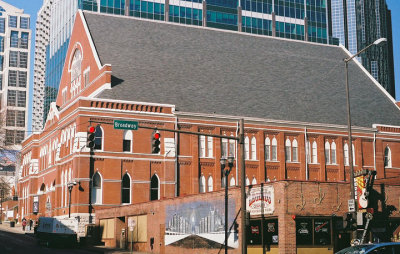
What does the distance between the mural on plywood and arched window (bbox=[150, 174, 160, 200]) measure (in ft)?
49.1

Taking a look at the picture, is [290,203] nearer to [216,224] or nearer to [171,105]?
[216,224]

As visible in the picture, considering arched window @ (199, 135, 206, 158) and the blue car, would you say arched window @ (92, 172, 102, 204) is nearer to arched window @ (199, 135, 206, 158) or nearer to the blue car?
arched window @ (199, 135, 206, 158)

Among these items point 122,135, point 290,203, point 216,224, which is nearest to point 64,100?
point 122,135

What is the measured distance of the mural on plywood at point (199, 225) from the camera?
36.5 metres

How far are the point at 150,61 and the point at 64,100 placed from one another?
13.2 m

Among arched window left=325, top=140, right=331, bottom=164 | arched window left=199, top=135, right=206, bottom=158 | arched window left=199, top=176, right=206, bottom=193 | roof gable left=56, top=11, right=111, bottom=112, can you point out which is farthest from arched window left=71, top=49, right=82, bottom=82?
arched window left=325, top=140, right=331, bottom=164

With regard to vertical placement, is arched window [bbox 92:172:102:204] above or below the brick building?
below

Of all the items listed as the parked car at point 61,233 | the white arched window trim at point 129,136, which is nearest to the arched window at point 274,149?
the white arched window trim at point 129,136

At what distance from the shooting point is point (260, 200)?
33344 mm

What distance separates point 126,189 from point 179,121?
792 centimetres

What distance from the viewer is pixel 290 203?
31.3 m

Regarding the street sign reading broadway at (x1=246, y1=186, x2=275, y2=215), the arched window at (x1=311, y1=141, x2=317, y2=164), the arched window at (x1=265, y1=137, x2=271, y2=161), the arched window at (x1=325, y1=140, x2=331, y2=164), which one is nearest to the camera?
the street sign reading broadway at (x1=246, y1=186, x2=275, y2=215)

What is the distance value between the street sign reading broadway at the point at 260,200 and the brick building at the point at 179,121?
8.75 metres

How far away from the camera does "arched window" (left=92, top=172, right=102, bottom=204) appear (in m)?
55.1
